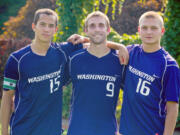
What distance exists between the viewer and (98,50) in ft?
10.2

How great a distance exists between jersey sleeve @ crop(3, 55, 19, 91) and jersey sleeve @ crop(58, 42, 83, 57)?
2.29 feet

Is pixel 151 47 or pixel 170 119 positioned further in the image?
pixel 151 47

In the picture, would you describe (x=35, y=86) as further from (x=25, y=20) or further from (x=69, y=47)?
(x=25, y=20)

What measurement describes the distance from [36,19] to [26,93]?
2.97 ft

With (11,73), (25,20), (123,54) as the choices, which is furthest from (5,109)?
(25,20)

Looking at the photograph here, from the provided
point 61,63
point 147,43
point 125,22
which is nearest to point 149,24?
point 147,43

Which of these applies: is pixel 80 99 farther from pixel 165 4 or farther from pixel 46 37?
pixel 165 4

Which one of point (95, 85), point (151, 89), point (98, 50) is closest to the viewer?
point (151, 89)

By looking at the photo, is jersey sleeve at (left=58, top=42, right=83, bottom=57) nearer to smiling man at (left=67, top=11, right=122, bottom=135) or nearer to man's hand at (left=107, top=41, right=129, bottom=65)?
smiling man at (left=67, top=11, right=122, bottom=135)

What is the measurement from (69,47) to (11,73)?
0.87 metres

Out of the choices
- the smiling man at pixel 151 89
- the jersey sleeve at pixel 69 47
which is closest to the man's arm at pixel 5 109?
the jersey sleeve at pixel 69 47

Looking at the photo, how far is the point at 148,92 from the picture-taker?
9.14ft

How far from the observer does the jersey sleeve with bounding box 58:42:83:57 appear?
130 inches

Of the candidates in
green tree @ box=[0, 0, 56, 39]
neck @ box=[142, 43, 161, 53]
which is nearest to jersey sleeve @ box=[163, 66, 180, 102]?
neck @ box=[142, 43, 161, 53]
